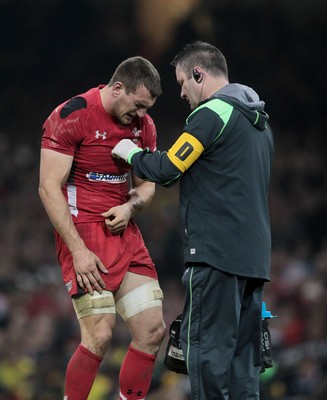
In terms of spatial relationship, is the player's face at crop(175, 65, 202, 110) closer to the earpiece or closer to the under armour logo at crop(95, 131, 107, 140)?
the earpiece

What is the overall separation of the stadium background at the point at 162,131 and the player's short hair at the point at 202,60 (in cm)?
491

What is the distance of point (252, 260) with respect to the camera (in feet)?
15.7

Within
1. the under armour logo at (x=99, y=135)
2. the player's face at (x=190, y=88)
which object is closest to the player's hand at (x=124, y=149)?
the under armour logo at (x=99, y=135)

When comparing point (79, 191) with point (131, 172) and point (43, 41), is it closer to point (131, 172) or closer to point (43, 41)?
point (131, 172)

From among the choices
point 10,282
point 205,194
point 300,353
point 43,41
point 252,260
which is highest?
point 43,41

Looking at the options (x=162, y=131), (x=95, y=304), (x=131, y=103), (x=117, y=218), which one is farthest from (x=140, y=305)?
(x=162, y=131)

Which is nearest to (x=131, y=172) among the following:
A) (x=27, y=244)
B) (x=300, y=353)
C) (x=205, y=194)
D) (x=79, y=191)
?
(x=79, y=191)

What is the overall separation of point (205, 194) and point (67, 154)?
747 millimetres

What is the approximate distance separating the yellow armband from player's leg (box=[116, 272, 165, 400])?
0.77m

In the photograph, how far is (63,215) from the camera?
496 cm

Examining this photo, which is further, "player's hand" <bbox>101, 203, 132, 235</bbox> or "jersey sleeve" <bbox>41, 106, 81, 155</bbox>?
"player's hand" <bbox>101, 203, 132, 235</bbox>

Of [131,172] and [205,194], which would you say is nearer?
[205,194]

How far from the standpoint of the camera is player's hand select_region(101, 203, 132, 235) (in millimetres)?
5098

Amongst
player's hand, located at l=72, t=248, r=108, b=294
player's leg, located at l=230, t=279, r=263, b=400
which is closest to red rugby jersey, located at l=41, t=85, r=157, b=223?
player's hand, located at l=72, t=248, r=108, b=294
